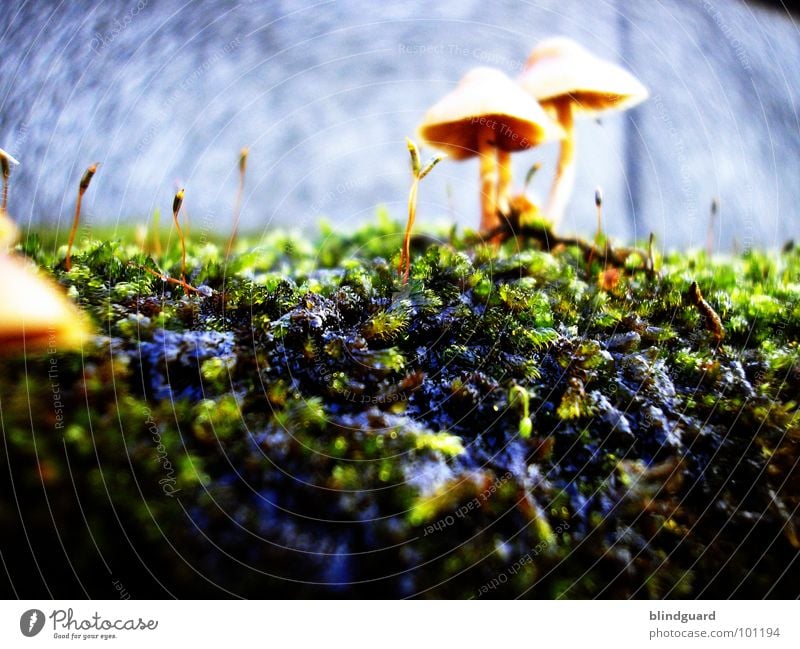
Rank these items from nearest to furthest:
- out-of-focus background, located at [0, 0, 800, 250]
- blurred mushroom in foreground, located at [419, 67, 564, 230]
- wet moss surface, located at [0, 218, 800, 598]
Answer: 1. wet moss surface, located at [0, 218, 800, 598]
2. out-of-focus background, located at [0, 0, 800, 250]
3. blurred mushroom in foreground, located at [419, 67, 564, 230]

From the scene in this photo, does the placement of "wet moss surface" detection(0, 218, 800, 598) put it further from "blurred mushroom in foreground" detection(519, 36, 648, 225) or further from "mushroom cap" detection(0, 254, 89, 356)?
"blurred mushroom in foreground" detection(519, 36, 648, 225)

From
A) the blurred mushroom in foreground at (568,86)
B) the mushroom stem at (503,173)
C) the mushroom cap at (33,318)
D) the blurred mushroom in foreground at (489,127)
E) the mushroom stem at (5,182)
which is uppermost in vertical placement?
the blurred mushroom in foreground at (568,86)

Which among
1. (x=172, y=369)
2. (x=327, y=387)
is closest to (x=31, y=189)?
(x=172, y=369)

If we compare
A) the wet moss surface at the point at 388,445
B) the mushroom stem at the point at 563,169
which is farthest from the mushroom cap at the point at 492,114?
the wet moss surface at the point at 388,445

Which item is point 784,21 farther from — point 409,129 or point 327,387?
point 327,387
